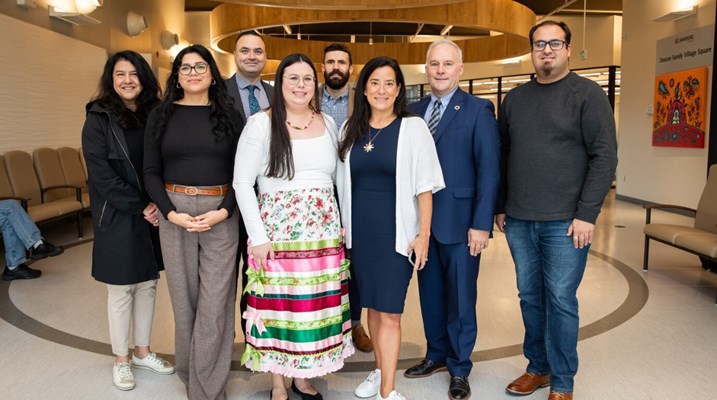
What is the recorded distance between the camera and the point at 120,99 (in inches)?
121

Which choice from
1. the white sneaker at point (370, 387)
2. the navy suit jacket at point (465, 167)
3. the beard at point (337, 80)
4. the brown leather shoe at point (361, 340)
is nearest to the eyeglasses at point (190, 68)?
the beard at point (337, 80)

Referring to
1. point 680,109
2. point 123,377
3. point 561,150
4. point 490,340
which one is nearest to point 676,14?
point 680,109

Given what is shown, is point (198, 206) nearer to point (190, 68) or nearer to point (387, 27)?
point (190, 68)

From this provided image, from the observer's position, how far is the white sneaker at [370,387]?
3.02 m

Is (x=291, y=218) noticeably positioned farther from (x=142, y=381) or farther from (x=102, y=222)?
(x=142, y=381)

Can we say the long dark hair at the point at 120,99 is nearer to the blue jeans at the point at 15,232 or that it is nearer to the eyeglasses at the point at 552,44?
the eyeglasses at the point at 552,44

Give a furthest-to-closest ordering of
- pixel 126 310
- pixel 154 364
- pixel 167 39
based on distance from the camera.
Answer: pixel 167 39 → pixel 154 364 → pixel 126 310

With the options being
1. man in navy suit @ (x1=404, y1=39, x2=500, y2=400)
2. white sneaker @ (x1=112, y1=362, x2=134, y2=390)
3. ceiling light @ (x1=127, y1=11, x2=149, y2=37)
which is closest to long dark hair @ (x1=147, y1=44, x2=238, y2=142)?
man in navy suit @ (x1=404, y1=39, x2=500, y2=400)

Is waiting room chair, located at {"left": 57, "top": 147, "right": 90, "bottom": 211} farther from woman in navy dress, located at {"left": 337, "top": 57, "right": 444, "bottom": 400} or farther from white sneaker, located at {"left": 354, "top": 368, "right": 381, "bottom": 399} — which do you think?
woman in navy dress, located at {"left": 337, "top": 57, "right": 444, "bottom": 400}

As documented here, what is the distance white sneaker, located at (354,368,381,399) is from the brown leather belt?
4.05ft

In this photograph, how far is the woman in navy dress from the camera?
2639 millimetres

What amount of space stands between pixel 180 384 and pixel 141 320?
430 millimetres

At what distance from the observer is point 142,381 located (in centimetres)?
322

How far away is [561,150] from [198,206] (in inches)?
68.4
